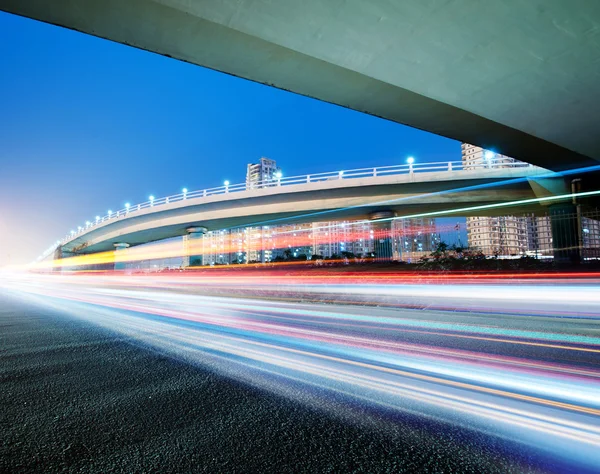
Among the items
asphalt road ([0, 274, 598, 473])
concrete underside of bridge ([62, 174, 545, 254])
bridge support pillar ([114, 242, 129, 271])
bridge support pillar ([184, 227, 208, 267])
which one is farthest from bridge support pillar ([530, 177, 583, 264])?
bridge support pillar ([114, 242, 129, 271])

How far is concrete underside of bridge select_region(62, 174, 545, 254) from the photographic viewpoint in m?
26.6

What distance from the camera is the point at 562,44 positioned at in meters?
9.99

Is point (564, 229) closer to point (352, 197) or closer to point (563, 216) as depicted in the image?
point (563, 216)

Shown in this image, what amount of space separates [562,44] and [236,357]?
12.3 metres

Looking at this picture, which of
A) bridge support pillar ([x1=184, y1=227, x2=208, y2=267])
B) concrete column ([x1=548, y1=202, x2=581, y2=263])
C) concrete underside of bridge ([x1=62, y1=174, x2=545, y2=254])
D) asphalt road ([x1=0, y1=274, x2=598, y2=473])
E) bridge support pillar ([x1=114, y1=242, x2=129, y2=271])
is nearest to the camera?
asphalt road ([x1=0, y1=274, x2=598, y2=473])

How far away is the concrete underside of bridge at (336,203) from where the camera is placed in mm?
26641

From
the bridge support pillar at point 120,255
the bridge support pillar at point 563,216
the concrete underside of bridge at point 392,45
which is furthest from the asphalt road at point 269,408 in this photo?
the bridge support pillar at point 120,255

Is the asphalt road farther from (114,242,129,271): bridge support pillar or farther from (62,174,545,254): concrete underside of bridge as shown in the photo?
(114,242,129,271): bridge support pillar

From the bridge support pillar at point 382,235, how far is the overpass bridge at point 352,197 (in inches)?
8.2

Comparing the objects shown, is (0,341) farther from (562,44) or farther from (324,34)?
(562,44)

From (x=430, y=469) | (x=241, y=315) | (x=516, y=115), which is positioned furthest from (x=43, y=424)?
(x=516, y=115)

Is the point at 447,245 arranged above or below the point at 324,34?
below

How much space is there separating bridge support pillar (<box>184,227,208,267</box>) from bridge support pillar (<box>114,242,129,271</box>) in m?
20.3

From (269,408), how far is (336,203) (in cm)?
2731
